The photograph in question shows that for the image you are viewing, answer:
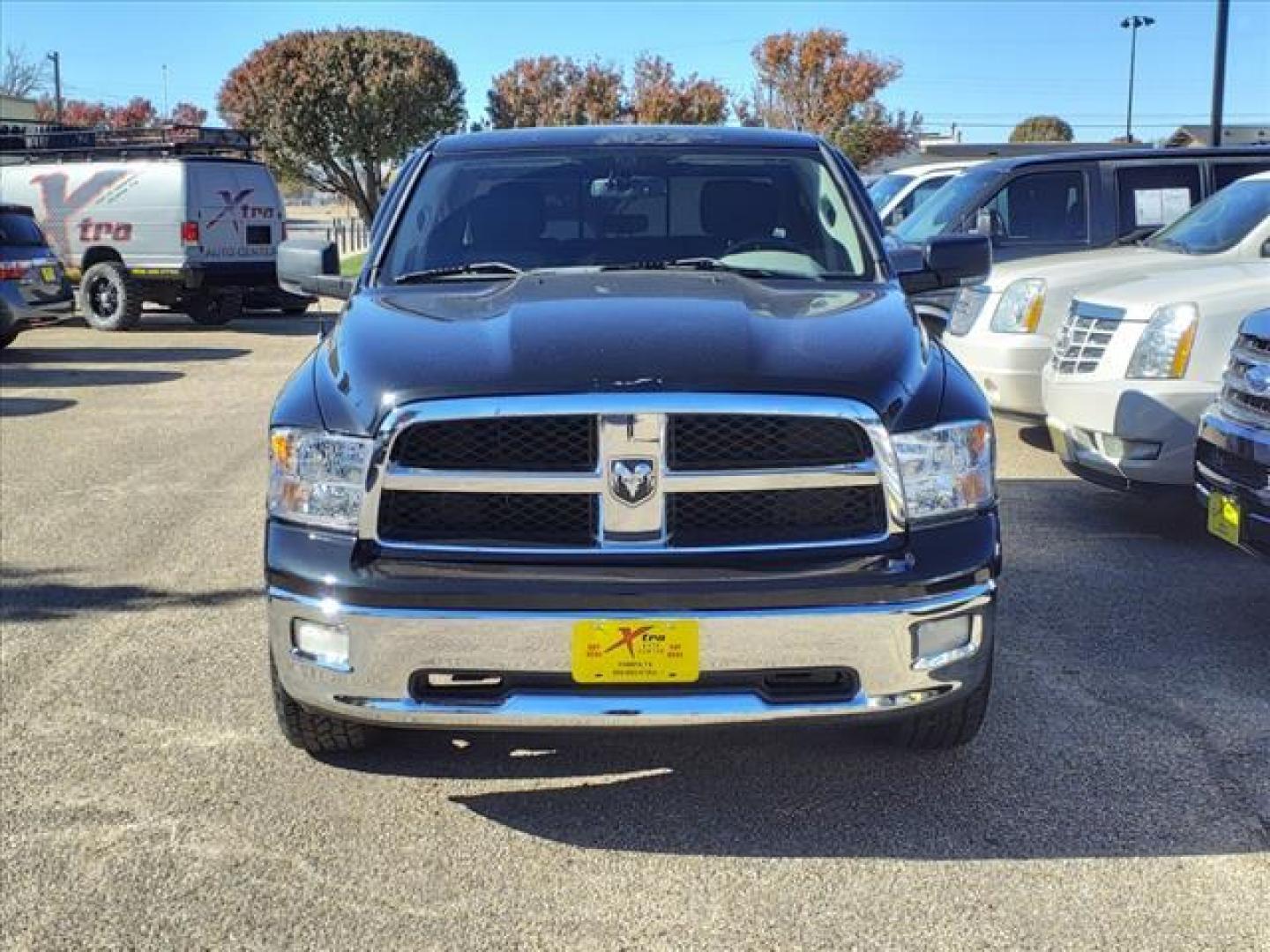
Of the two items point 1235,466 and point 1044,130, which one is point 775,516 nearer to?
point 1235,466

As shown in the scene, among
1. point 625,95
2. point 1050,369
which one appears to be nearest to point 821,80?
point 625,95

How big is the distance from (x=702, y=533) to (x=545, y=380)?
52cm

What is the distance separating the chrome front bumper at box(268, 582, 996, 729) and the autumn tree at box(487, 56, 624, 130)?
45.7 metres

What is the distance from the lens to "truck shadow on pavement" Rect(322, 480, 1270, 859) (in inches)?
136

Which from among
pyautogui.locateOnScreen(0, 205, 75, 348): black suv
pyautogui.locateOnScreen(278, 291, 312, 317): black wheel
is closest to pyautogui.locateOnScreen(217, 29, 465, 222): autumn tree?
pyautogui.locateOnScreen(278, 291, 312, 317): black wheel

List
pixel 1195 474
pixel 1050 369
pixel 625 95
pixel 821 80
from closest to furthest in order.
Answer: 1. pixel 1195 474
2. pixel 1050 369
3. pixel 821 80
4. pixel 625 95

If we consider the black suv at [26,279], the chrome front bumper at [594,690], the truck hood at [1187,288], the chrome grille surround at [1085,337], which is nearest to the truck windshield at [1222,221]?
the truck hood at [1187,288]

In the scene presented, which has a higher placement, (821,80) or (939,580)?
(821,80)

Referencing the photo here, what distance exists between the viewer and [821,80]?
148ft

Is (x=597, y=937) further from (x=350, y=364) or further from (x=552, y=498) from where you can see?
(x=350, y=364)

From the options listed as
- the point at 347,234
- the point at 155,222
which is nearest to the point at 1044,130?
the point at 347,234

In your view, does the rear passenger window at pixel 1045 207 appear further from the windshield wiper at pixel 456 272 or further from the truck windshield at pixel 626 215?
the windshield wiper at pixel 456 272

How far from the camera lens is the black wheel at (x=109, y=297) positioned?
1717 cm

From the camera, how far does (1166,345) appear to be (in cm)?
603
